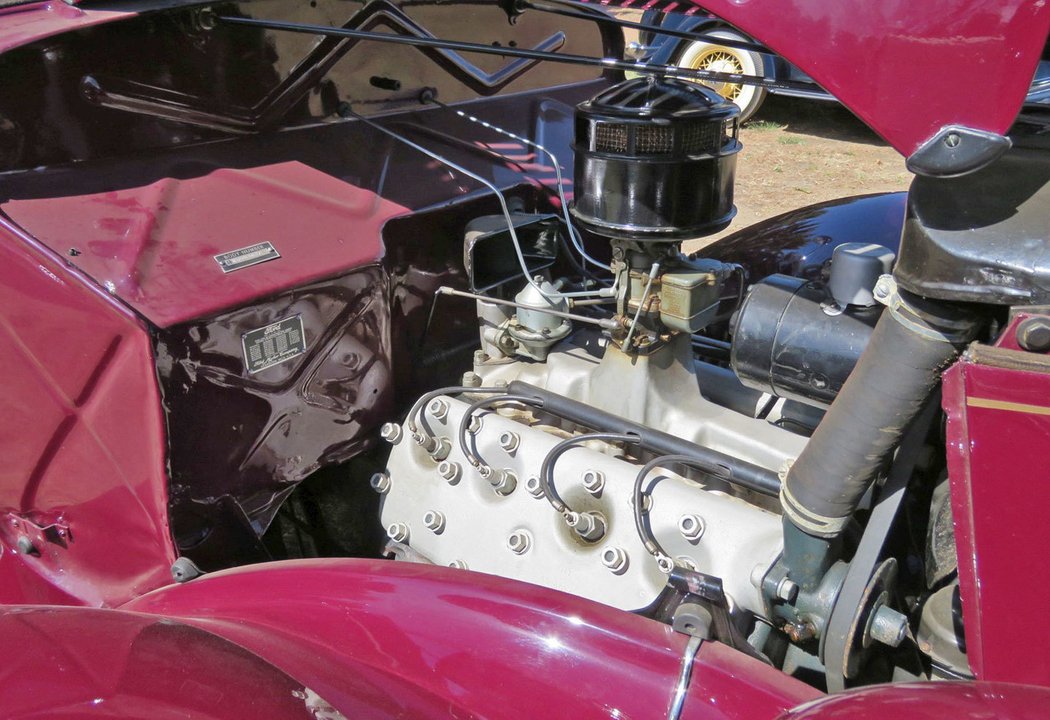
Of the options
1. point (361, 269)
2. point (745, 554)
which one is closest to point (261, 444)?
point (361, 269)

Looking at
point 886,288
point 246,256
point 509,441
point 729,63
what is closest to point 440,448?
point 509,441

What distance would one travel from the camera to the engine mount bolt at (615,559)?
4.68ft

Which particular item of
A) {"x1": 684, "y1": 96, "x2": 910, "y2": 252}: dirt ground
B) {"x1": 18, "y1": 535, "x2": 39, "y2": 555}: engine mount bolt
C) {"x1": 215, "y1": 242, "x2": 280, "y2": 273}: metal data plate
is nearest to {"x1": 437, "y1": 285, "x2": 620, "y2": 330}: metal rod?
{"x1": 215, "y1": 242, "x2": 280, "y2": 273}: metal data plate

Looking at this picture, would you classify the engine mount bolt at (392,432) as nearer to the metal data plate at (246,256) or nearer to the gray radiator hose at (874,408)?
the metal data plate at (246,256)

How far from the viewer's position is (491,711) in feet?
3.67

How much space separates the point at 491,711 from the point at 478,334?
1.05 metres

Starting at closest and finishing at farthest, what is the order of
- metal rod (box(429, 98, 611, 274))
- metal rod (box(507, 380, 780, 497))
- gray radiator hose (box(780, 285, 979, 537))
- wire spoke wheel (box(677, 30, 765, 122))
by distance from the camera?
gray radiator hose (box(780, 285, 979, 537)), metal rod (box(507, 380, 780, 497)), metal rod (box(429, 98, 611, 274)), wire spoke wheel (box(677, 30, 765, 122))

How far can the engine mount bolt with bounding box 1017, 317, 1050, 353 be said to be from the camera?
89cm

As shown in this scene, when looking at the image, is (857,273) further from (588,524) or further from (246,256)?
(246,256)

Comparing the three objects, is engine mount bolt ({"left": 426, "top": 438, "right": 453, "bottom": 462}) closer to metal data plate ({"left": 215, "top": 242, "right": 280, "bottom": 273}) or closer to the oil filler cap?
metal data plate ({"left": 215, "top": 242, "right": 280, "bottom": 273})

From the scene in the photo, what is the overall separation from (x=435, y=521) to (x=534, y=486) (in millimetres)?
251

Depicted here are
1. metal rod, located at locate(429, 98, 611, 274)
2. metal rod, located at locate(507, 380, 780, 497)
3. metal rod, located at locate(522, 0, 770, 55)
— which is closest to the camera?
metal rod, located at locate(522, 0, 770, 55)

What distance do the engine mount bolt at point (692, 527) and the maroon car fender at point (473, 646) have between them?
21 cm

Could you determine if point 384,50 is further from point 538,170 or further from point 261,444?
point 261,444
